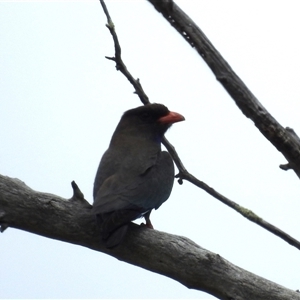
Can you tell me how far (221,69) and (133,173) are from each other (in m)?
2.54

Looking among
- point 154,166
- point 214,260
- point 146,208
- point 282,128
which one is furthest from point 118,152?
point 282,128

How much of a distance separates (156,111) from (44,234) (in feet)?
7.23

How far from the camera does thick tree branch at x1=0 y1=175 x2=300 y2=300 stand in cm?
456

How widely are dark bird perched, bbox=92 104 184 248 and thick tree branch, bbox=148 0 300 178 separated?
1701mm

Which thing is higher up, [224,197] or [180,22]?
[180,22]

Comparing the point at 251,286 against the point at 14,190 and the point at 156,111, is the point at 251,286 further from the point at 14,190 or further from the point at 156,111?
the point at 156,111

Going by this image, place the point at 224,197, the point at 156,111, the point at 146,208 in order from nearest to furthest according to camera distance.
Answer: the point at 224,197, the point at 146,208, the point at 156,111

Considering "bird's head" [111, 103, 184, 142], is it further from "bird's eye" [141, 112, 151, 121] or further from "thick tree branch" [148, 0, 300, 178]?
"thick tree branch" [148, 0, 300, 178]

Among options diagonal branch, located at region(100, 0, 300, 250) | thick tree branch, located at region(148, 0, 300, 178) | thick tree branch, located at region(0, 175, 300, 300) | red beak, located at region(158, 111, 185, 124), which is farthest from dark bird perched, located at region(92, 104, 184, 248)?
thick tree branch, located at region(148, 0, 300, 178)

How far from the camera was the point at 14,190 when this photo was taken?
4.63 m

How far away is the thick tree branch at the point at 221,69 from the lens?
3.05m

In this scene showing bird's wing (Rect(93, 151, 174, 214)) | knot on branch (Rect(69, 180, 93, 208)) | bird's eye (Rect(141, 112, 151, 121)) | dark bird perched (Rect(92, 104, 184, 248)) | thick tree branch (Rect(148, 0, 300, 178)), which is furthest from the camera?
bird's eye (Rect(141, 112, 151, 121))

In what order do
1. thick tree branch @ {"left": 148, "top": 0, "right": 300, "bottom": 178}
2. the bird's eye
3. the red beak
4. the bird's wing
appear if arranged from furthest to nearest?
the bird's eye, the red beak, the bird's wing, thick tree branch @ {"left": 148, "top": 0, "right": 300, "bottom": 178}

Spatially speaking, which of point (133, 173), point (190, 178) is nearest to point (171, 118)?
point (133, 173)
